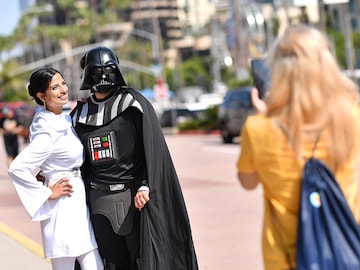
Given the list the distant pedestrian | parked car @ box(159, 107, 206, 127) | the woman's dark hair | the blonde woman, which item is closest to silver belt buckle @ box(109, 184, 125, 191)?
the woman's dark hair

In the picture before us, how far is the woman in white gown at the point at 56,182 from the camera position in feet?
16.7

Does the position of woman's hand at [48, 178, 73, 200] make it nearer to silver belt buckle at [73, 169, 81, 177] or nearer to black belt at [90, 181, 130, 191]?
silver belt buckle at [73, 169, 81, 177]

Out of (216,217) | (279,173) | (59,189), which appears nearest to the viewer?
(279,173)

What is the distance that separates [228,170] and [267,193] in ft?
50.0

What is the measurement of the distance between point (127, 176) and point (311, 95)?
82.2 inches

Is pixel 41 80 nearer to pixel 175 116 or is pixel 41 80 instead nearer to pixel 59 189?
pixel 59 189

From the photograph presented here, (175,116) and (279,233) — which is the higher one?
(279,233)

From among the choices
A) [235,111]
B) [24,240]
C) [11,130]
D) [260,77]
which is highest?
[260,77]

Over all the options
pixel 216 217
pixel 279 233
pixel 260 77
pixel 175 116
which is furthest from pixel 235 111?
pixel 279 233

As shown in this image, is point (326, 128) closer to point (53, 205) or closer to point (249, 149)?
point (249, 149)

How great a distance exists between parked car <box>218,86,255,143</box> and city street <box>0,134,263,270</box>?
5.76m

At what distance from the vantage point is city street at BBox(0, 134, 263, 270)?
8523 mm

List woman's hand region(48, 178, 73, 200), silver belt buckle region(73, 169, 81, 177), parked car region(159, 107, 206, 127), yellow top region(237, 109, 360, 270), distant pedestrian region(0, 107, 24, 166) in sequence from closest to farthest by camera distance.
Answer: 1. yellow top region(237, 109, 360, 270)
2. woman's hand region(48, 178, 73, 200)
3. silver belt buckle region(73, 169, 81, 177)
4. distant pedestrian region(0, 107, 24, 166)
5. parked car region(159, 107, 206, 127)

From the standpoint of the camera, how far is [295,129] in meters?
3.34
